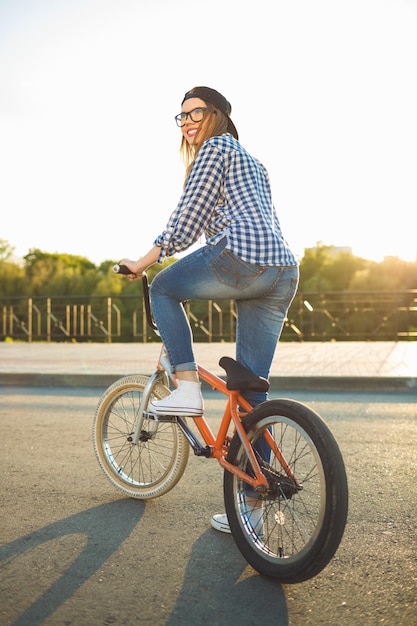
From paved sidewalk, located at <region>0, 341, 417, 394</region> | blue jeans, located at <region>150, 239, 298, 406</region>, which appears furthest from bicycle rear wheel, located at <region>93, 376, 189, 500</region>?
paved sidewalk, located at <region>0, 341, 417, 394</region>

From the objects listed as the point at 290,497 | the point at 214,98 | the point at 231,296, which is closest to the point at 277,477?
the point at 290,497

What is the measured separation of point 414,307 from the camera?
19.7 metres

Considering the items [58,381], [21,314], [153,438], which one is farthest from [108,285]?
[153,438]

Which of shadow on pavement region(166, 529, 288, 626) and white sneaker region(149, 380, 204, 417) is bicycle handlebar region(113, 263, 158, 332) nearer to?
white sneaker region(149, 380, 204, 417)

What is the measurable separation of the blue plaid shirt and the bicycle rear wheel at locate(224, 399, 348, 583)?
667mm

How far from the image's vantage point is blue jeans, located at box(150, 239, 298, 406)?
3125 millimetres

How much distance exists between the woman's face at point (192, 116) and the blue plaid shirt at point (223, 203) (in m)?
0.22

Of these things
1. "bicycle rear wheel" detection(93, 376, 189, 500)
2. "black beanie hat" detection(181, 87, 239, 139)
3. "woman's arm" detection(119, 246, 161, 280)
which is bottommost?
"bicycle rear wheel" detection(93, 376, 189, 500)

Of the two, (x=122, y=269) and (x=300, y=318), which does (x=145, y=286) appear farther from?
(x=300, y=318)

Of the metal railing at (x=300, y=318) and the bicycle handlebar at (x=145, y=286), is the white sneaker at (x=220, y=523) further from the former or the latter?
the metal railing at (x=300, y=318)

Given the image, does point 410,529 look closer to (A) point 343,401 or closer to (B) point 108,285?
(A) point 343,401

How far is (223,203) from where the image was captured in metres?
3.30

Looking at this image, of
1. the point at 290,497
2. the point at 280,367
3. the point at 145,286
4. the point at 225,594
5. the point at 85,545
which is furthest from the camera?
the point at 280,367

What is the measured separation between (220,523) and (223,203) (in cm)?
143
